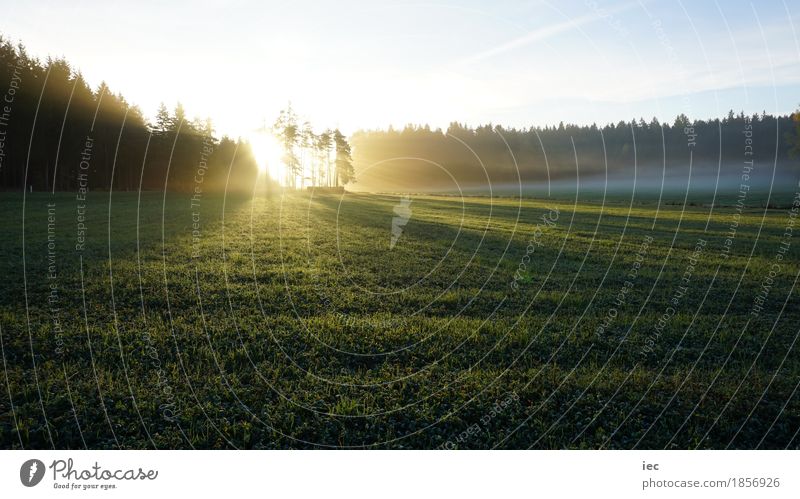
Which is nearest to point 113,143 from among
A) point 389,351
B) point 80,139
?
point 80,139

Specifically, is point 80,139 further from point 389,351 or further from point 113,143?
point 389,351

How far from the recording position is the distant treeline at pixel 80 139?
46031mm

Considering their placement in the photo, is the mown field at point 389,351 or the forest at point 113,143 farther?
the forest at point 113,143

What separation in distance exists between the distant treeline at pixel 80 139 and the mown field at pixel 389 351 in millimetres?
23550

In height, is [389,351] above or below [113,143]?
below

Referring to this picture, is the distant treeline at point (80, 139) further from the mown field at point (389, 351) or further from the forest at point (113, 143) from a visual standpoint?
the mown field at point (389, 351)

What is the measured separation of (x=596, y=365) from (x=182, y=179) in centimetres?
8406

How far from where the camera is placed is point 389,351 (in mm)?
9773

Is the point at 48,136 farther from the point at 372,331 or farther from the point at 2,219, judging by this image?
the point at 372,331

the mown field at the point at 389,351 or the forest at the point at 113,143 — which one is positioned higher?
the forest at the point at 113,143

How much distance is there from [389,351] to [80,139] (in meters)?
63.7

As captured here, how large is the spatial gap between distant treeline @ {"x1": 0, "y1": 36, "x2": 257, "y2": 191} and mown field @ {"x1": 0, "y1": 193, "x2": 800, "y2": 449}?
2355cm

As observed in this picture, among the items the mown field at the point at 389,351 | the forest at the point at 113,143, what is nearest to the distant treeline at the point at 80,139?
the forest at the point at 113,143

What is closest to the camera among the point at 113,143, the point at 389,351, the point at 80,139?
the point at 389,351
